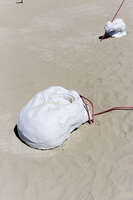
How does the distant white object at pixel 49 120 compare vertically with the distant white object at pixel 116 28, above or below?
below

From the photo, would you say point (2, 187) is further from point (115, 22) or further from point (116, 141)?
point (115, 22)

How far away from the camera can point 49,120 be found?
393cm

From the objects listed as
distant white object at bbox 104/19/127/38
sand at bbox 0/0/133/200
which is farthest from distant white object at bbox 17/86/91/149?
distant white object at bbox 104/19/127/38

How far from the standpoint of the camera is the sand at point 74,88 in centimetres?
355

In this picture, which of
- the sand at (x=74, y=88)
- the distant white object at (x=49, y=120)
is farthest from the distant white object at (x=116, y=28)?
the distant white object at (x=49, y=120)

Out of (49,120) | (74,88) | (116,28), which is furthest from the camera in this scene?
(116,28)

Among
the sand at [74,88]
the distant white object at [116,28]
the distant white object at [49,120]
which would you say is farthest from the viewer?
the distant white object at [116,28]

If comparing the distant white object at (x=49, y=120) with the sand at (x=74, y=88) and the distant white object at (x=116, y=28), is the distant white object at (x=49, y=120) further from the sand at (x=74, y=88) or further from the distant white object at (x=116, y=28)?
the distant white object at (x=116, y=28)

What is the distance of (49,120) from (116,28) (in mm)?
4951

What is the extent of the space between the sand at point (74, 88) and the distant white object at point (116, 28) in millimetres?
251

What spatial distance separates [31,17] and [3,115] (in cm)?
699

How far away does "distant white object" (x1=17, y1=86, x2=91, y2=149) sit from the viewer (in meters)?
3.91

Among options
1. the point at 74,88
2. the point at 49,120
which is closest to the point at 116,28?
the point at 74,88

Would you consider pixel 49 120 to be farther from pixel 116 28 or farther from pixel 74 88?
pixel 116 28
